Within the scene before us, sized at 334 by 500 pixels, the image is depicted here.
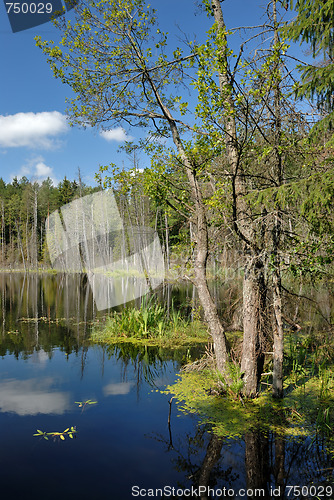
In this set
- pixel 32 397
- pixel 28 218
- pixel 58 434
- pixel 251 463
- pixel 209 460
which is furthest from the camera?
pixel 28 218

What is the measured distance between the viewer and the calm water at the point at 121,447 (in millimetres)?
4340

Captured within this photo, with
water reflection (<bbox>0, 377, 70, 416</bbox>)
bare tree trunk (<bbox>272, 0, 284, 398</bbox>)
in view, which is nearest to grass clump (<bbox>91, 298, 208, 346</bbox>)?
water reflection (<bbox>0, 377, 70, 416</bbox>)

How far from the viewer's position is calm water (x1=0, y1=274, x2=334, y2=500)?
14.2 feet

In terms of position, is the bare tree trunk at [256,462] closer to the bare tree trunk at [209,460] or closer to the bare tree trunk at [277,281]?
the bare tree trunk at [209,460]

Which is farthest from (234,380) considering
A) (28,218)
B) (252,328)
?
(28,218)

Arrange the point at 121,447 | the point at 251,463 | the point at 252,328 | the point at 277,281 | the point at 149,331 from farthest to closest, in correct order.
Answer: the point at 149,331
the point at 252,328
the point at 277,281
the point at 121,447
the point at 251,463

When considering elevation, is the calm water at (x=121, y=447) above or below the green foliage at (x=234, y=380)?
below

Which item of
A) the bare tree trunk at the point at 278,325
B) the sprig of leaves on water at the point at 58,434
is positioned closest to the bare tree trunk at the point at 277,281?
the bare tree trunk at the point at 278,325

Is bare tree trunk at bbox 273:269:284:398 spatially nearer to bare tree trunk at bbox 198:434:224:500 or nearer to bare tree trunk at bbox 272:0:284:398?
bare tree trunk at bbox 272:0:284:398

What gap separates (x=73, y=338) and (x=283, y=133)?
10505 millimetres

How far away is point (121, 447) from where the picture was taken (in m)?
5.32

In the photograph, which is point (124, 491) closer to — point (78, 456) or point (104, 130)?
point (78, 456)

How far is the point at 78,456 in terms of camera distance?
16.5 ft

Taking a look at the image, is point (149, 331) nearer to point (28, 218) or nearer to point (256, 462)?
point (256, 462)
